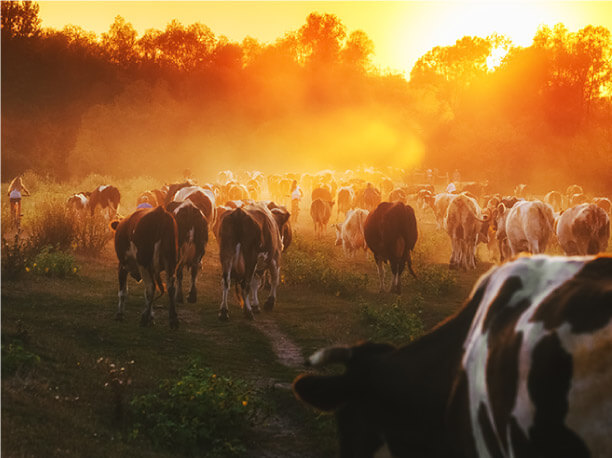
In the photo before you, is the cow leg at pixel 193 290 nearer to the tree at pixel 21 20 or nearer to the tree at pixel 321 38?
the tree at pixel 21 20

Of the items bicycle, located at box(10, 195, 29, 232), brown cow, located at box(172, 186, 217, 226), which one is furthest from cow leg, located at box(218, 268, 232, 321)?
bicycle, located at box(10, 195, 29, 232)

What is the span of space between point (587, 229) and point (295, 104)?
194 feet

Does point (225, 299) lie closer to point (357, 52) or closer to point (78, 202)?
point (78, 202)

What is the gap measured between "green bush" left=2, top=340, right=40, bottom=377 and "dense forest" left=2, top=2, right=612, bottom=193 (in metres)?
41.9

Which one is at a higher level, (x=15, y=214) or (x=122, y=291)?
(x=15, y=214)

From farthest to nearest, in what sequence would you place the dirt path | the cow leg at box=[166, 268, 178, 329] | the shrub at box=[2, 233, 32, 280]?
the shrub at box=[2, 233, 32, 280], the cow leg at box=[166, 268, 178, 329], the dirt path

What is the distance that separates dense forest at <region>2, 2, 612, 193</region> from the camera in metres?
51.3

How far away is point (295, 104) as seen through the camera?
244 feet

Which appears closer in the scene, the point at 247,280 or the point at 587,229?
the point at 247,280

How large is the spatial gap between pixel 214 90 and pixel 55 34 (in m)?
19.1

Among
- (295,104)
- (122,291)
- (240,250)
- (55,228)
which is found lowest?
(122,291)

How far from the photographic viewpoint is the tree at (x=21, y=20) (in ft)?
156

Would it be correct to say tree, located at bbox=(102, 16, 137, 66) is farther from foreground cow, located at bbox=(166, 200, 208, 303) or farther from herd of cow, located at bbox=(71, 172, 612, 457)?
herd of cow, located at bbox=(71, 172, 612, 457)

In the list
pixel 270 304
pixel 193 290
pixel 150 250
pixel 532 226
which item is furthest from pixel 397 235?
pixel 150 250
